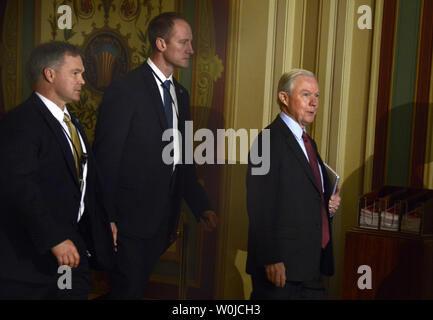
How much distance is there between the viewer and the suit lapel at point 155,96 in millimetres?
2908

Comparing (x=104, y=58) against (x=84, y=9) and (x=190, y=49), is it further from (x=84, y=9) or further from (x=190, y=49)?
(x=190, y=49)

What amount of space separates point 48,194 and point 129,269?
669 mm

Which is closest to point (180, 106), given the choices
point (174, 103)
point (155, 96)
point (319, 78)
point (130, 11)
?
point (174, 103)

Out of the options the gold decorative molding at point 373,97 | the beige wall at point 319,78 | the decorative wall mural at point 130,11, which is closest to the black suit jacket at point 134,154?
the decorative wall mural at point 130,11

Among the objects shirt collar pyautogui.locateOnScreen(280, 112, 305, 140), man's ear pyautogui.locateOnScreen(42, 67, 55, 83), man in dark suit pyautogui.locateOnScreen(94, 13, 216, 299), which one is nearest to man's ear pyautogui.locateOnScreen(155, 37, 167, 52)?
man in dark suit pyautogui.locateOnScreen(94, 13, 216, 299)

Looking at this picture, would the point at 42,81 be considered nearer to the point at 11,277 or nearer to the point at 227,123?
the point at 11,277

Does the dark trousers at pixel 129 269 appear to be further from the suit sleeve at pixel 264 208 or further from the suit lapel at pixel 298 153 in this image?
the suit lapel at pixel 298 153

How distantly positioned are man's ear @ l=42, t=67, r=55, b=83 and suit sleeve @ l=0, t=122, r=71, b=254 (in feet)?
0.96

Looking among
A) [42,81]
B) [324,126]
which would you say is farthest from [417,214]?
[42,81]

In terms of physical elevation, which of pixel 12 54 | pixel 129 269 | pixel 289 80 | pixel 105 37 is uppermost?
pixel 105 37

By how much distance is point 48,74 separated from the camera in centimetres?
254

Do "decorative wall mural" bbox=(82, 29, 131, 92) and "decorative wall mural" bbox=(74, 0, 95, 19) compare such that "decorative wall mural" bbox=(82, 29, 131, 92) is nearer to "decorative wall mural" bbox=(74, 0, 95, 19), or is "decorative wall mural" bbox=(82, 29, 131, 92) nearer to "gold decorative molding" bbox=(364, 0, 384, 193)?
"decorative wall mural" bbox=(74, 0, 95, 19)

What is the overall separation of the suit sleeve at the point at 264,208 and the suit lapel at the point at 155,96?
1.81 ft
